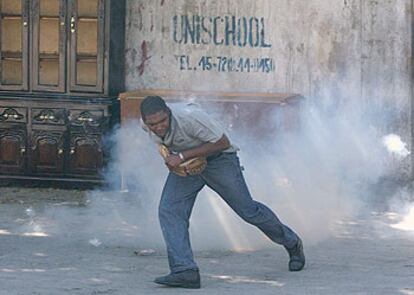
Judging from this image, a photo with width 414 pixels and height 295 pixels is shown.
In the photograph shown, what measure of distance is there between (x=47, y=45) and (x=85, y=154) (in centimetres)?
131

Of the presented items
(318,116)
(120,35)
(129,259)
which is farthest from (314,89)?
(129,259)

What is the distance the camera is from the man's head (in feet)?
25.5

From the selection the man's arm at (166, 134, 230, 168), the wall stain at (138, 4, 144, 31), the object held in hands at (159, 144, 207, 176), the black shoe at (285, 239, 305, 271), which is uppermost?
the wall stain at (138, 4, 144, 31)

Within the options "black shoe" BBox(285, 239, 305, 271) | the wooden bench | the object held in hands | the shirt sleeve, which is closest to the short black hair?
the shirt sleeve

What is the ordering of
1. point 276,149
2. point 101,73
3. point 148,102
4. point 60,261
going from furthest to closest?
point 101,73
point 276,149
point 60,261
point 148,102

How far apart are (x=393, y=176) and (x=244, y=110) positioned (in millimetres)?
2000

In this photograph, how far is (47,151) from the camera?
40.9 ft

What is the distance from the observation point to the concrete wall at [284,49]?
484 inches

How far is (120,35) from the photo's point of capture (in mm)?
12555

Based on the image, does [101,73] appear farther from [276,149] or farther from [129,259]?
[129,259]

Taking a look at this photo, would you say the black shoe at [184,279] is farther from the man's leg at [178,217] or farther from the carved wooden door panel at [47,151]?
the carved wooden door panel at [47,151]

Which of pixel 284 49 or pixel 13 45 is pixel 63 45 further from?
pixel 284 49

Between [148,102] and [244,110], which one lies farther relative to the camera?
[244,110]

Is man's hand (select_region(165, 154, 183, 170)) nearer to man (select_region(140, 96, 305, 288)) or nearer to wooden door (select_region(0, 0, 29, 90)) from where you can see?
man (select_region(140, 96, 305, 288))
